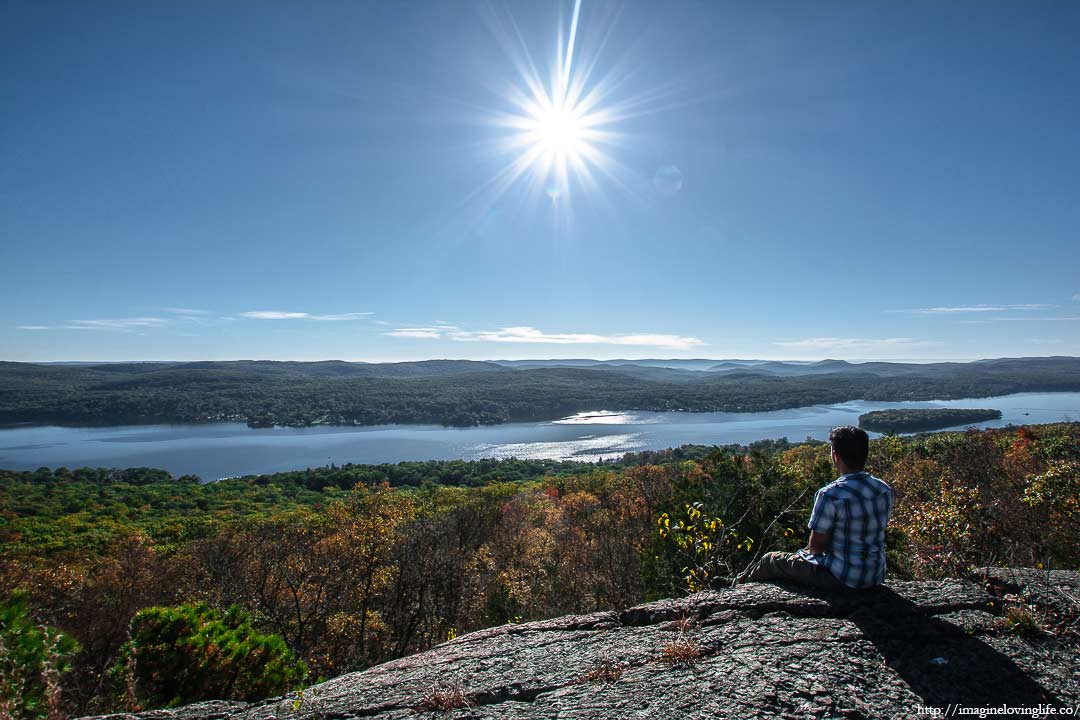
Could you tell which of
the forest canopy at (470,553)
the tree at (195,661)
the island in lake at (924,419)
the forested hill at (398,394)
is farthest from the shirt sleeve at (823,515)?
the forested hill at (398,394)

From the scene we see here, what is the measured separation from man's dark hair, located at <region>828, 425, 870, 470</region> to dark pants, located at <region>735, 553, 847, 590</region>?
0.88 m

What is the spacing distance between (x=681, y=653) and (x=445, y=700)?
1.59 m

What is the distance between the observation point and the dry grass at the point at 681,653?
9.82ft

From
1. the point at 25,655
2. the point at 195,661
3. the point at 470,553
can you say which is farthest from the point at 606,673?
the point at 470,553

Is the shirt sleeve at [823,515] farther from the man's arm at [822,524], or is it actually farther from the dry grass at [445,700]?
the dry grass at [445,700]

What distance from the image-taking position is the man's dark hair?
3.29 metres

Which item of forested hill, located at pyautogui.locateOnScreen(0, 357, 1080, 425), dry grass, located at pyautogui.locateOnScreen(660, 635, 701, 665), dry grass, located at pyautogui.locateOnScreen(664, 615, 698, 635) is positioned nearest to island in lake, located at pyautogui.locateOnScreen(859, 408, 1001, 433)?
forested hill, located at pyautogui.locateOnScreen(0, 357, 1080, 425)

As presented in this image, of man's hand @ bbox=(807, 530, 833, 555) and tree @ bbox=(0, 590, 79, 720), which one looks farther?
tree @ bbox=(0, 590, 79, 720)

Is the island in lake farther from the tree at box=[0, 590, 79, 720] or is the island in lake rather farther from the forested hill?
the tree at box=[0, 590, 79, 720]

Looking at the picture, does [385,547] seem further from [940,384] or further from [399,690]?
[940,384]

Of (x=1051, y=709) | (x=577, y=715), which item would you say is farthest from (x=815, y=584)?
(x=577, y=715)

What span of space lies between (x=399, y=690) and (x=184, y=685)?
3.62 m

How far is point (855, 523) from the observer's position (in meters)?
3.20

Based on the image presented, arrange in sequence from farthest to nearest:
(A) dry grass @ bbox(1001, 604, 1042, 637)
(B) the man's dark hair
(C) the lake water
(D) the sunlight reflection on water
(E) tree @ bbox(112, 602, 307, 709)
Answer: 1. (C) the lake water
2. (D) the sunlight reflection on water
3. (E) tree @ bbox(112, 602, 307, 709)
4. (B) the man's dark hair
5. (A) dry grass @ bbox(1001, 604, 1042, 637)
